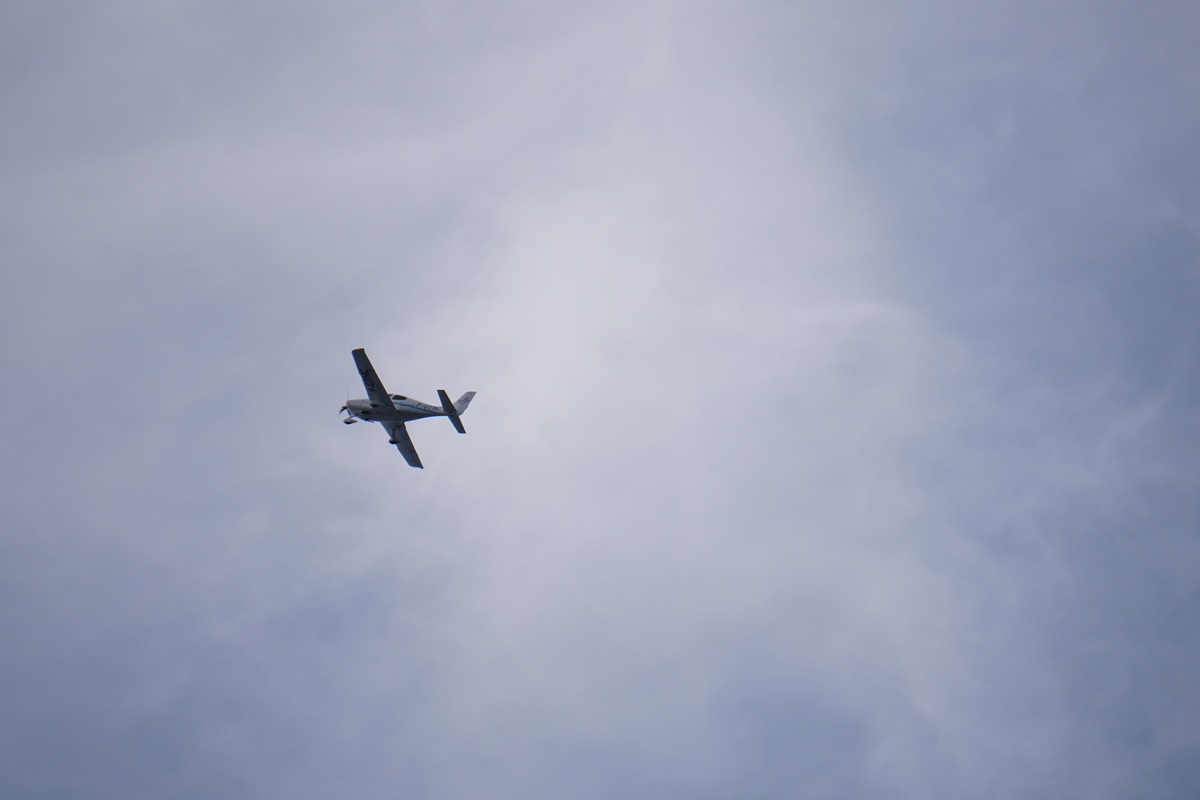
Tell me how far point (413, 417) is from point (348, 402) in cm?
655

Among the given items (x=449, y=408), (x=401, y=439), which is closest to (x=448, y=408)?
(x=449, y=408)

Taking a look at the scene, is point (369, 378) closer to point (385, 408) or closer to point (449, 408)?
point (385, 408)

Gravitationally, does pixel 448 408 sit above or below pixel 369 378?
below

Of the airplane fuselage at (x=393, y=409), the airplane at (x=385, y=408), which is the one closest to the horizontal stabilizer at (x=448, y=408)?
the airplane at (x=385, y=408)

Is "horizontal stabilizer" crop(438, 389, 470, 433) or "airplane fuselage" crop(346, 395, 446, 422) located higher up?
"airplane fuselage" crop(346, 395, 446, 422)

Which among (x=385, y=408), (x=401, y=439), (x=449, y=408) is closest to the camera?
(x=449, y=408)

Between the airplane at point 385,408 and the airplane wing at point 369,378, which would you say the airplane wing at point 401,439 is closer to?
the airplane at point 385,408

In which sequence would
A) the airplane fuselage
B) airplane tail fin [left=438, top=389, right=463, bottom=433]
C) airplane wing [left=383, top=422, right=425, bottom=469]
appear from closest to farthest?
airplane tail fin [left=438, top=389, right=463, bottom=433] < the airplane fuselage < airplane wing [left=383, top=422, right=425, bottom=469]

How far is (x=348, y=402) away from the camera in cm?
7431

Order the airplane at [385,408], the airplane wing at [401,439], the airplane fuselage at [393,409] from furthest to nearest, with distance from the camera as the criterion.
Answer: the airplane wing at [401,439]
the airplane fuselage at [393,409]
the airplane at [385,408]

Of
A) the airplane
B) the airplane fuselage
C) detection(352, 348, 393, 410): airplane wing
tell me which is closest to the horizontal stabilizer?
the airplane

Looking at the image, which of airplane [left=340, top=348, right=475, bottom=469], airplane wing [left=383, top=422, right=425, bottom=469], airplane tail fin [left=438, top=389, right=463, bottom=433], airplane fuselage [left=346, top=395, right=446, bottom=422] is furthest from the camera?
airplane wing [left=383, top=422, right=425, bottom=469]

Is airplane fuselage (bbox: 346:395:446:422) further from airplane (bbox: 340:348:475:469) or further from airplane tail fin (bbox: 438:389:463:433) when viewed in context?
airplane tail fin (bbox: 438:389:463:433)

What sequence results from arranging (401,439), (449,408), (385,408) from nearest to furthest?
(449,408) < (385,408) < (401,439)
